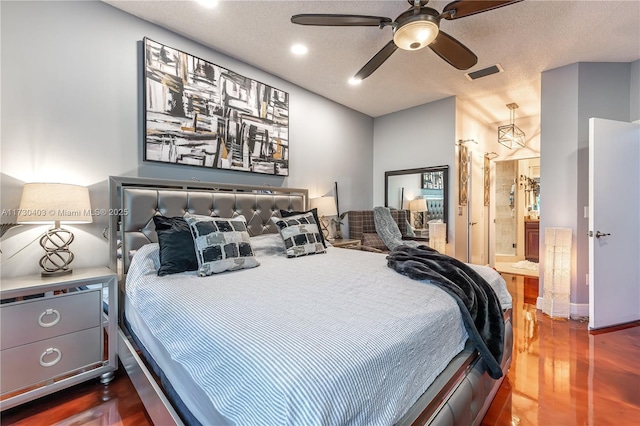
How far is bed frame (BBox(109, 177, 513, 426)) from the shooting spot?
1.16 m

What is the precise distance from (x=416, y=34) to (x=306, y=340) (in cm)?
211

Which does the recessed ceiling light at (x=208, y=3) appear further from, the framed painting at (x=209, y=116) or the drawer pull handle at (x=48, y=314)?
the drawer pull handle at (x=48, y=314)

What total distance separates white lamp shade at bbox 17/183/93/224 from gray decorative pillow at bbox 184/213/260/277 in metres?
0.70

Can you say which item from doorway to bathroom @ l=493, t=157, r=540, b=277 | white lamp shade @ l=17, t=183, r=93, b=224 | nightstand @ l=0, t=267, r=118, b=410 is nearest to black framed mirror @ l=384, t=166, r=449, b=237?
doorway to bathroom @ l=493, t=157, r=540, b=277

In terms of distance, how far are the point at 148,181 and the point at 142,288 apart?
3.42 feet

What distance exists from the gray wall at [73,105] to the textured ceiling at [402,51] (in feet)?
0.87

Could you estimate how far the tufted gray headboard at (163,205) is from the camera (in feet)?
6.88

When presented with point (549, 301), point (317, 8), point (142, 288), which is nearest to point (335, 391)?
point (142, 288)

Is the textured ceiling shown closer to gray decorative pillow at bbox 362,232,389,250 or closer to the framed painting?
the framed painting

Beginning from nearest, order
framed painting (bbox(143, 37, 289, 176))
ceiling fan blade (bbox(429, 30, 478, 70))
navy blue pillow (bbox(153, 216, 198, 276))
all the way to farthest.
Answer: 1. navy blue pillow (bbox(153, 216, 198, 276))
2. ceiling fan blade (bbox(429, 30, 478, 70))
3. framed painting (bbox(143, 37, 289, 176))

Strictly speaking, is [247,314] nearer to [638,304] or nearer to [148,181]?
[148,181]

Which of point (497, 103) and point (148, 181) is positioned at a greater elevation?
point (497, 103)

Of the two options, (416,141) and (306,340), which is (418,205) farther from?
(306,340)

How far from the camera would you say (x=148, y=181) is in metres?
2.26
